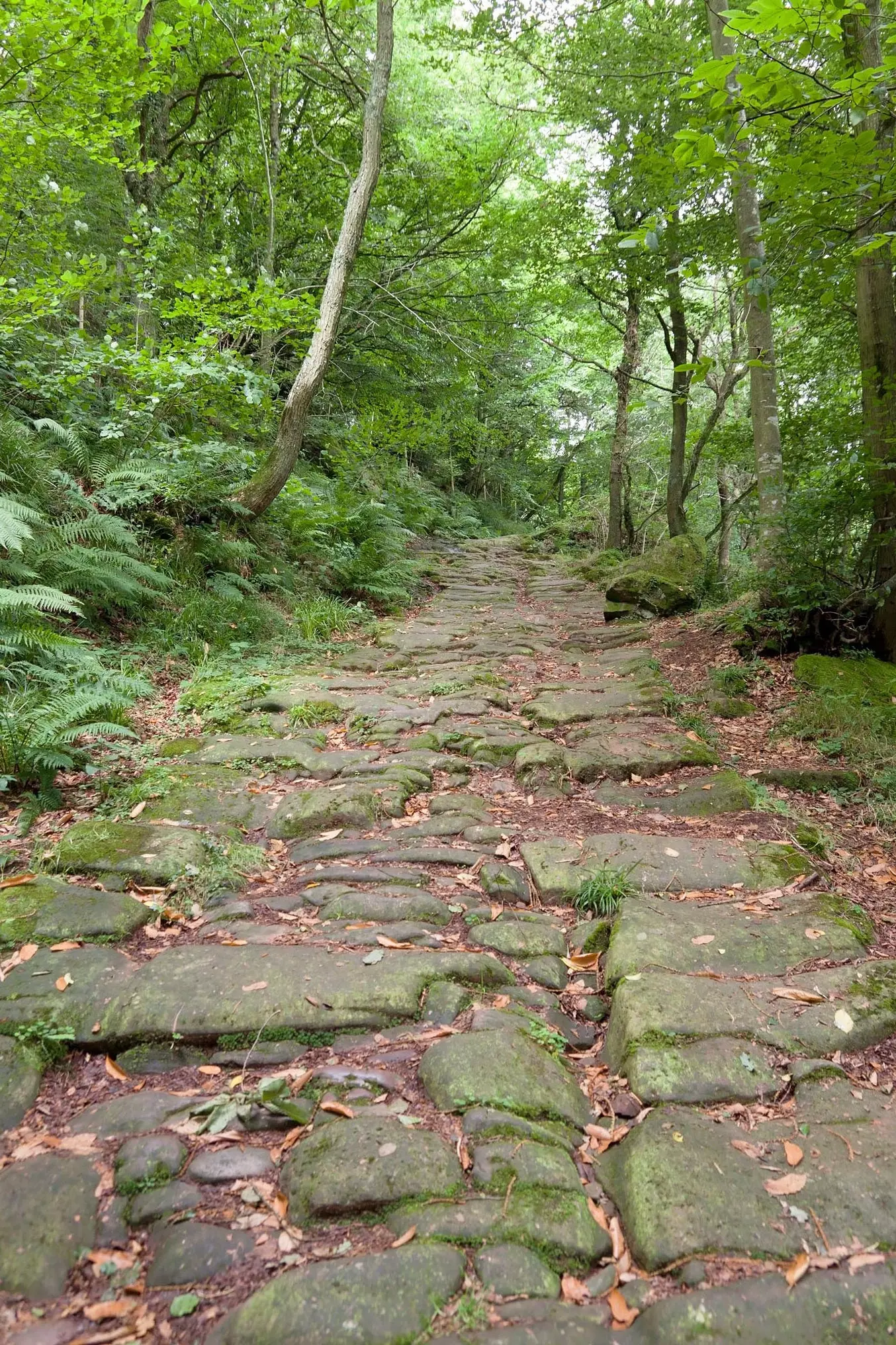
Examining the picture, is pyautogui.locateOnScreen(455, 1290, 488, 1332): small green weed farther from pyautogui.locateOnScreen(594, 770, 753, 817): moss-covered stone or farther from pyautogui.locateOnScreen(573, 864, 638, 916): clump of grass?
pyautogui.locateOnScreen(594, 770, 753, 817): moss-covered stone

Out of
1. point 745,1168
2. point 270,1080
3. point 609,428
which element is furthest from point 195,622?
point 609,428

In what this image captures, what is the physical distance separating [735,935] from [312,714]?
3602mm

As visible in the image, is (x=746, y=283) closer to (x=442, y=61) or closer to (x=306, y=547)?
(x=306, y=547)

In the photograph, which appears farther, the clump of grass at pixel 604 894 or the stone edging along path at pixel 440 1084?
the clump of grass at pixel 604 894

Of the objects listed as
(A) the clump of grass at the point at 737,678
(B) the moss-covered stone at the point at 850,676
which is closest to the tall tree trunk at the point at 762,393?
(A) the clump of grass at the point at 737,678

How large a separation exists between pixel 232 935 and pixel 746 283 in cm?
392

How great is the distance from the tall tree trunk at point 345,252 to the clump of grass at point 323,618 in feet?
4.57

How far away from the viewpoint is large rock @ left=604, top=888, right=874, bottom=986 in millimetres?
2789

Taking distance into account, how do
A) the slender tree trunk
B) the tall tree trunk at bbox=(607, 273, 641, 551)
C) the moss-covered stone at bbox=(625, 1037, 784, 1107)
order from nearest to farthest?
the moss-covered stone at bbox=(625, 1037, 784, 1107)
the slender tree trunk
the tall tree trunk at bbox=(607, 273, 641, 551)

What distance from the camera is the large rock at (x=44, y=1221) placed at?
1.57 metres

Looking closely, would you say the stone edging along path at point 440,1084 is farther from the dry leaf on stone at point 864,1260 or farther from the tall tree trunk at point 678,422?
the tall tree trunk at point 678,422

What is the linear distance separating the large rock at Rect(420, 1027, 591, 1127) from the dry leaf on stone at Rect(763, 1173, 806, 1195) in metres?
0.54

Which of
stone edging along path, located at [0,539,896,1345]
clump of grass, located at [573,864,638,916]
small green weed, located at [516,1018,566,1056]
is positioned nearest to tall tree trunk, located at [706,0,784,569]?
stone edging along path, located at [0,539,896,1345]

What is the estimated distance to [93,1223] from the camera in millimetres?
1714
